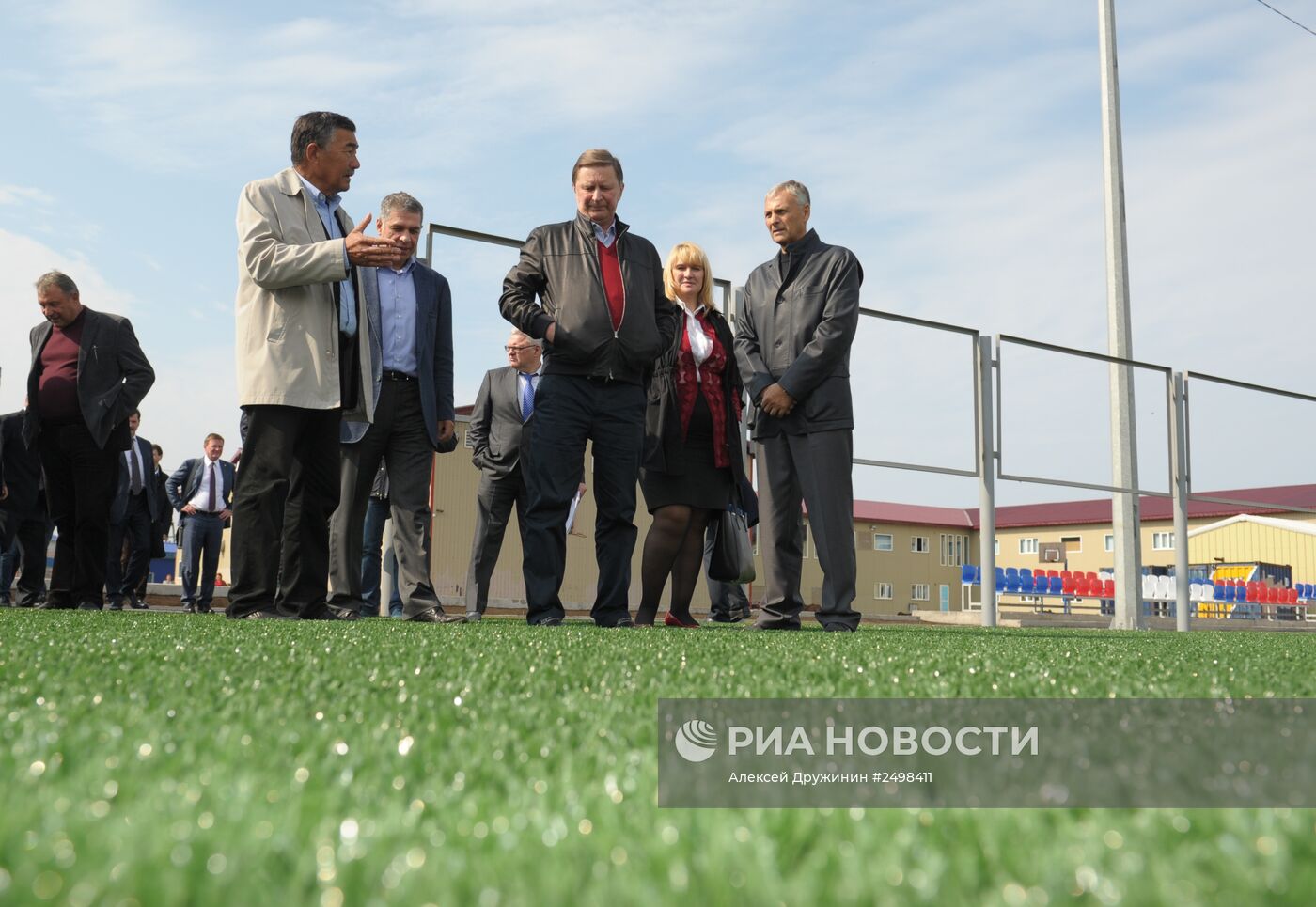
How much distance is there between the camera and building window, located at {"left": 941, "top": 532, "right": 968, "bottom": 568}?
52.3 meters

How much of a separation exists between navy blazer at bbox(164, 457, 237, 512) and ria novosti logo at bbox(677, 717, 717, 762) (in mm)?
9032

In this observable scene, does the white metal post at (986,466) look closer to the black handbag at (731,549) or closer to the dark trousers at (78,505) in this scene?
the black handbag at (731,549)

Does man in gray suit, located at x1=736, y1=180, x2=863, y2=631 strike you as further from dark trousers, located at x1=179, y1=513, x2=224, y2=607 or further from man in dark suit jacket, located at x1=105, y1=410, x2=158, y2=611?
man in dark suit jacket, located at x1=105, y1=410, x2=158, y2=611

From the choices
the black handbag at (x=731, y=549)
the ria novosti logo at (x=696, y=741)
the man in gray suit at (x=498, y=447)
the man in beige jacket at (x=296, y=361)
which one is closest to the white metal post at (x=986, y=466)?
the black handbag at (x=731, y=549)

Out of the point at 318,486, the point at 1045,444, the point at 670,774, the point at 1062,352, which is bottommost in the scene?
the point at 670,774

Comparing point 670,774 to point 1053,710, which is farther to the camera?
point 1053,710

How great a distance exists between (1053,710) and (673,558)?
141 inches

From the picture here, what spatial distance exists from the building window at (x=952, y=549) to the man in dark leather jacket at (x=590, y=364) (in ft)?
162

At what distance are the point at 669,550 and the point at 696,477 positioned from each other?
369 mm

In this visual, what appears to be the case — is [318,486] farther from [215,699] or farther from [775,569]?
[215,699]

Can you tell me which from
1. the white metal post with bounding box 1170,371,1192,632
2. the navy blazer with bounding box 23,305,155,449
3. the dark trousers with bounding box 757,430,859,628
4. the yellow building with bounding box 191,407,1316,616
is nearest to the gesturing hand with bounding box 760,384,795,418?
the dark trousers with bounding box 757,430,859,628

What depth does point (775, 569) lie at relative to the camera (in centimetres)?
518

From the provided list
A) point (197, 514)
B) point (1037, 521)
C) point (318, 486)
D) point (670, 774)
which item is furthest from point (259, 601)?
point (1037, 521)

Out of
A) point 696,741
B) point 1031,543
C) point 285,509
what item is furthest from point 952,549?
point 696,741
